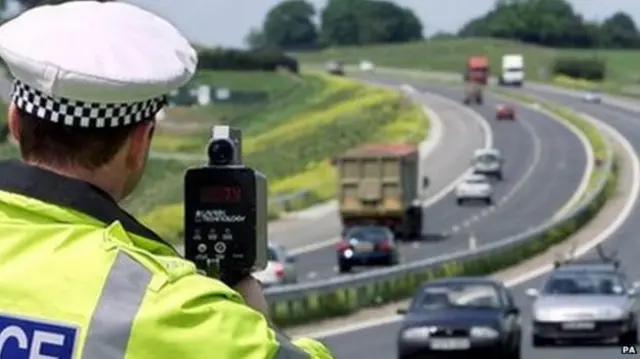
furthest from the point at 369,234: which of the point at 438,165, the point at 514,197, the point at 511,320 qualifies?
the point at 438,165

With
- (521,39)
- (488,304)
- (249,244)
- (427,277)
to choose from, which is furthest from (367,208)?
(521,39)

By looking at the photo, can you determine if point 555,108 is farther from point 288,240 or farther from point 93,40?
point 93,40

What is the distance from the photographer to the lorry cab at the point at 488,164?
8569 cm

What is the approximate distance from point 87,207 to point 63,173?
79mm

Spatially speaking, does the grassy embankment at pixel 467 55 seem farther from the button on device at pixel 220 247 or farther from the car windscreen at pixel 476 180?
Result: the button on device at pixel 220 247

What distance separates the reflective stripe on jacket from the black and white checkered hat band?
14cm

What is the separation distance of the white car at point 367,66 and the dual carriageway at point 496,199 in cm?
3096

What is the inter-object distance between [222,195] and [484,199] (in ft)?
241

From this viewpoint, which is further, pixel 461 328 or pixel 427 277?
pixel 427 277

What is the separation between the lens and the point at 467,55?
178 metres

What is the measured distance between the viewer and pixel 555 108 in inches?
4722

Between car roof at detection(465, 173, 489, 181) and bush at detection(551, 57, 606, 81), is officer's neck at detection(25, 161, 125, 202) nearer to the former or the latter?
car roof at detection(465, 173, 489, 181)

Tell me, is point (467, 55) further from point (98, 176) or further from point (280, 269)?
point (98, 176)

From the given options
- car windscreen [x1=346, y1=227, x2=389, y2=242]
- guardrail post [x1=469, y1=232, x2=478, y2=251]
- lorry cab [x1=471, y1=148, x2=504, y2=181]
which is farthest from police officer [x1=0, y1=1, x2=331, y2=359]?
lorry cab [x1=471, y1=148, x2=504, y2=181]
